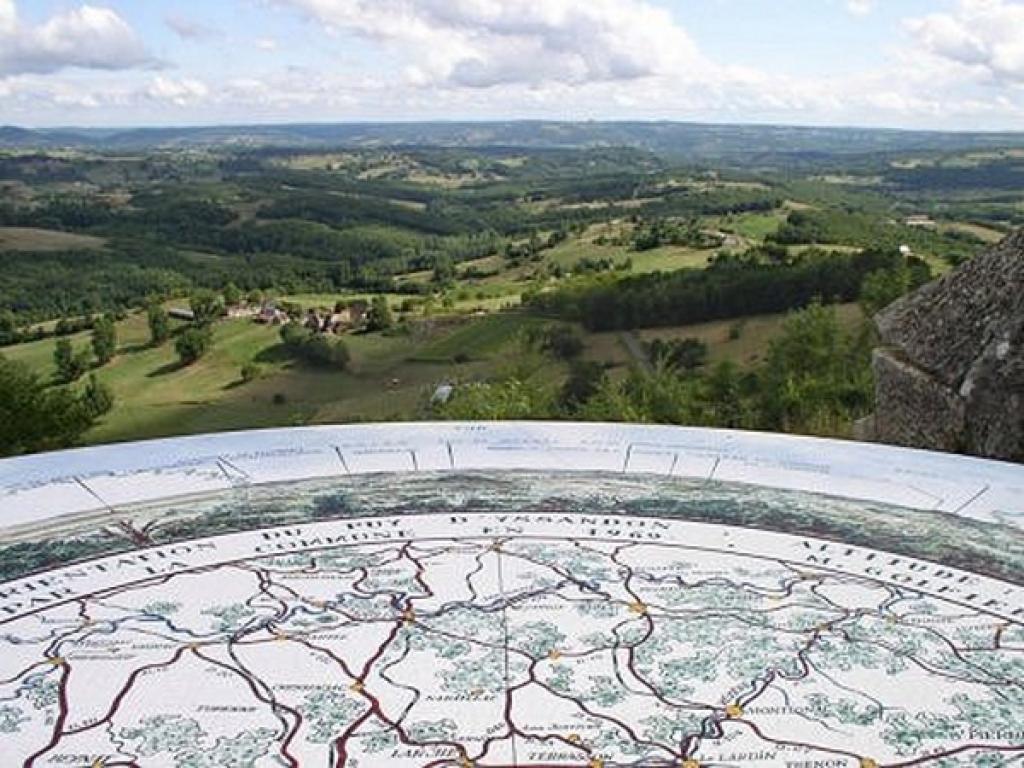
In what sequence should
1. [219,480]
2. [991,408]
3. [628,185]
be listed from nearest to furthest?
[219,480] < [991,408] < [628,185]

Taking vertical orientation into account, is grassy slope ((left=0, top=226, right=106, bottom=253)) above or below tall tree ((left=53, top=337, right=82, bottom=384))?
below

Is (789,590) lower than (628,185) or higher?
higher

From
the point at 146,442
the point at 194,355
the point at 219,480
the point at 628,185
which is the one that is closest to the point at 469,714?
the point at 219,480

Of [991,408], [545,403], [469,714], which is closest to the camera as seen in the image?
[469,714]

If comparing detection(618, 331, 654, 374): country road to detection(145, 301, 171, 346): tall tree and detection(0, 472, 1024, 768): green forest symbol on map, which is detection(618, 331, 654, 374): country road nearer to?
detection(0, 472, 1024, 768): green forest symbol on map

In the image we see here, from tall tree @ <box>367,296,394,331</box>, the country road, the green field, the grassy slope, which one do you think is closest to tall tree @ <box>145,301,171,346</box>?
the green field

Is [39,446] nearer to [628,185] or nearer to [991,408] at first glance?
[991,408]

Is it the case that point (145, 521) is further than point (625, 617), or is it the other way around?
point (145, 521)

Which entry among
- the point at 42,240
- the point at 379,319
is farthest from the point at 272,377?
the point at 42,240

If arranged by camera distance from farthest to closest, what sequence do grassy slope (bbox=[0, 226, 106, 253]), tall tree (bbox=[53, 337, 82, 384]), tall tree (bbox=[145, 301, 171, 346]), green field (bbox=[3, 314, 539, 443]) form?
grassy slope (bbox=[0, 226, 106, 253]) → tall tree (bbox=[145, 301, 171, 346]) → tall tree (bbox=[53, 337, 82, 384]) → green field (bbox=[3, 314, 539, 443])
